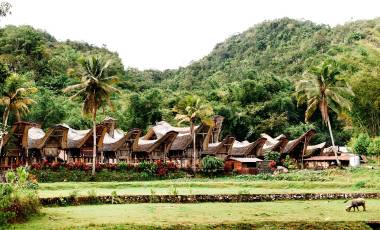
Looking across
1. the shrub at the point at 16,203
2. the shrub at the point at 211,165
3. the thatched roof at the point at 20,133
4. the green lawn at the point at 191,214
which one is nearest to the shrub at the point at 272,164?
the shrub at the point at 211,165

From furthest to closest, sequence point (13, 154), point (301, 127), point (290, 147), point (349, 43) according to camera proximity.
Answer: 1. point (349, 43)
2. point (301, 127)
3. point (290, 147)
4. point (13, 154)

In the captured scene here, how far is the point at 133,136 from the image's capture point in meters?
43.9

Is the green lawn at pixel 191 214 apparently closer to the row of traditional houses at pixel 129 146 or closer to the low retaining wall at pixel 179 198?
the low retaining wall at pixel 179 198

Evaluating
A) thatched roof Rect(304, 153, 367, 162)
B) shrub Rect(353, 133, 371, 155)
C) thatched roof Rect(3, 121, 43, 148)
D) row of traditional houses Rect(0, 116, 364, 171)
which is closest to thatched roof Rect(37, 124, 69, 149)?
row of traditional houses Rect(0, 116, 364, 171)

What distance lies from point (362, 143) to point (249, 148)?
11.6 metres

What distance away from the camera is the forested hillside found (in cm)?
4231

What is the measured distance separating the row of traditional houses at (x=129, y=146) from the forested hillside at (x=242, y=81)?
4.77 m

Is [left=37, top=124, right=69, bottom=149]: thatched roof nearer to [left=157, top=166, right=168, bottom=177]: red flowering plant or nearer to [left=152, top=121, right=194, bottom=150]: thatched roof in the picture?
[left=157, top=166, right=168, bottom=177]: red flowering plant

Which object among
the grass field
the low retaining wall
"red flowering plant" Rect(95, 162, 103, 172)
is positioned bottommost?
the low retaining wall

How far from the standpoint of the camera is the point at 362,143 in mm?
40219

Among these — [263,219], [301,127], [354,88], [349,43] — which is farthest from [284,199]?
[349,43]

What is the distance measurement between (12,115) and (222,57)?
70.4 m

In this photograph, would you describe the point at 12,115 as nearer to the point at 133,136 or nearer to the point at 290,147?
the point at 133,136

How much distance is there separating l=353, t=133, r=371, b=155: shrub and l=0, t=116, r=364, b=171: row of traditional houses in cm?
933
